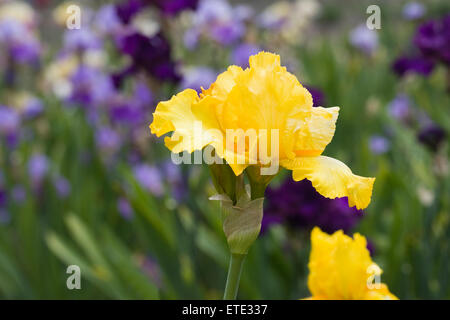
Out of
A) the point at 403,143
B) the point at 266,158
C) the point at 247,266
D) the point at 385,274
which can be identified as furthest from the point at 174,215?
the point at 403,143

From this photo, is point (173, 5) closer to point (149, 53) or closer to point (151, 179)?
point (149, 53)

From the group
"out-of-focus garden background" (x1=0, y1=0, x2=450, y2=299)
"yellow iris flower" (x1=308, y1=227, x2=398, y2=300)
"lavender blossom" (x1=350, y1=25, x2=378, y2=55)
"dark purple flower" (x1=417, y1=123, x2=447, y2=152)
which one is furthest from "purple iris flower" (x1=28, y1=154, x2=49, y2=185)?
"lavender blossom" (x1=350, y1=25, x2=378, y2=55)

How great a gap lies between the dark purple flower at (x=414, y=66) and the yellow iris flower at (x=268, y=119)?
36.9 inches

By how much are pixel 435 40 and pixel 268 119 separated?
37.0 inches

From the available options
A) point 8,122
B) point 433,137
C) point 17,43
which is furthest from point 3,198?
point 433,137

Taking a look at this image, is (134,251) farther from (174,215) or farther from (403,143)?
(403,143)

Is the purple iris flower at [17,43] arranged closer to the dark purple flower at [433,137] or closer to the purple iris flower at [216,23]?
the purple iris flower at [216,23]

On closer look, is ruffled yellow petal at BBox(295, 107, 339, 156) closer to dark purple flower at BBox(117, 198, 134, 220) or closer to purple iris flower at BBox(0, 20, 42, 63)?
dark purple flower at BBox(117, 198, 134, 220)

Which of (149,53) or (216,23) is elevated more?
(216,23)

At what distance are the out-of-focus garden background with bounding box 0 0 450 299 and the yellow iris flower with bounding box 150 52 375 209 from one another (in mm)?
400

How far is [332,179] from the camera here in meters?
0.37

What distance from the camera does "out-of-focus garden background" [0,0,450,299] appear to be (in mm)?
918

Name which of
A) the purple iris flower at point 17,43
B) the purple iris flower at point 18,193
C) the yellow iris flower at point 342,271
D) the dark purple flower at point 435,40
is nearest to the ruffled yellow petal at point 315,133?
the yellow iris flower at point 342,271

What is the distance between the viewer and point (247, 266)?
95 centimetres
